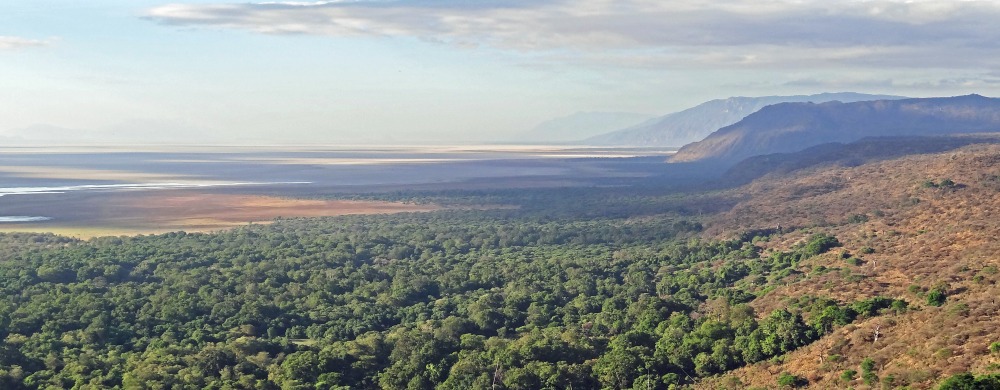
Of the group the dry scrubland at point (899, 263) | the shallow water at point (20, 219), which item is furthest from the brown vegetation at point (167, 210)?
the dry scrubland at point (899, 263)

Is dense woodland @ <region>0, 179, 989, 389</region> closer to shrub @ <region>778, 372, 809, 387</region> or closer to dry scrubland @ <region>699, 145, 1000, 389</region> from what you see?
shrub @ <region>778, 372, 809, 387</region>

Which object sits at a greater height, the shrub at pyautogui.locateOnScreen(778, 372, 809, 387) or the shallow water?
the shrub at pyautogui.locateOnScreen(778, 372, 809, 387)

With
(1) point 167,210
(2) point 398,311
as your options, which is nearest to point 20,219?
(1) point 167,210

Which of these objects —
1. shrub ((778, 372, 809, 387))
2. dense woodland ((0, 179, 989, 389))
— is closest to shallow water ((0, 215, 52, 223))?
dense woodland ((0, 179, 989, 389))

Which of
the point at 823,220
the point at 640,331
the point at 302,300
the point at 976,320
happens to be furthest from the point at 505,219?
the point at 976,320

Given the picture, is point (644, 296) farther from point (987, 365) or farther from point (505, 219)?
point (505, 219)

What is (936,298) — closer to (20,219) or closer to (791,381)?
(791,381)

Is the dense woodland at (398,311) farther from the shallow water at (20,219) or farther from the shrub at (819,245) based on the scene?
the shallow water at (20,219)
